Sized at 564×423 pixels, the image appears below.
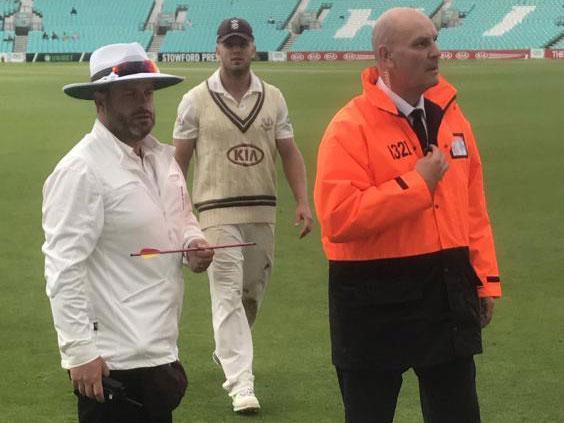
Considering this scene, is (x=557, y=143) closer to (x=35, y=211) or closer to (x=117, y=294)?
(x=35, y=211)

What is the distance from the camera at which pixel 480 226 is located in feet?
15.2

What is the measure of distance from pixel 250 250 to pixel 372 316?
8.30 ft

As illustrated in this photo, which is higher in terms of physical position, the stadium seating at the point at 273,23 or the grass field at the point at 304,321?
the stadium seating at the point at 273,23

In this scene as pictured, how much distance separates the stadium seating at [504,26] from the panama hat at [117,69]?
6183 cm

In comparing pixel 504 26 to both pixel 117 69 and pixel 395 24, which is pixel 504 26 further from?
pixel 117 69

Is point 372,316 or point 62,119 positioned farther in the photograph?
point 62,119

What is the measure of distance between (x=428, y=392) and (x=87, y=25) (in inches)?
2921

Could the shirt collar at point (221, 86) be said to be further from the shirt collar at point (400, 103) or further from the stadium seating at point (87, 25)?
the stadium seating at point (87, 25)

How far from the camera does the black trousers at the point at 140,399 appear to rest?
4113 mm

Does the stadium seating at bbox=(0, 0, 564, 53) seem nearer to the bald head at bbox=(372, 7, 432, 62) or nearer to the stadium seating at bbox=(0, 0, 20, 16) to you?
the stadium seating at bbox=(0, 0, 20, 16)

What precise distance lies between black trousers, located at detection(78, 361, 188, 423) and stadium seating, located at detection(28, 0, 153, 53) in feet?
226

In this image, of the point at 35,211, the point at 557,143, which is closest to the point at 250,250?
the point at 35,211

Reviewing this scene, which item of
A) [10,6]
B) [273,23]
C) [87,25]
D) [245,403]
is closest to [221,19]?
[273,23]

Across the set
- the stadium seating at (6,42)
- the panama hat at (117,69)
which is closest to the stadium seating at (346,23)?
the stadium seating at (6,42)
